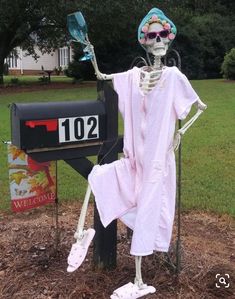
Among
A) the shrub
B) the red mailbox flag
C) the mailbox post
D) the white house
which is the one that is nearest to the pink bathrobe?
the mailbox post

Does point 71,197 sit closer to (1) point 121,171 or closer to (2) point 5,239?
(2) point 5,239

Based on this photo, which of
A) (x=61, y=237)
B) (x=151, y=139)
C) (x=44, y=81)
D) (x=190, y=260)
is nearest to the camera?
(x=151, y=139)

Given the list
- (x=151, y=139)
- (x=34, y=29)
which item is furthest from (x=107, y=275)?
(x=34, y=29)

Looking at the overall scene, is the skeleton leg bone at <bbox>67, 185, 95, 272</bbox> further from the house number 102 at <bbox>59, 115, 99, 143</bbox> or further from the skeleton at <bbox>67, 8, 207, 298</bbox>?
the house number 102 at <bbox>59, 115, 99, 143</bbox>

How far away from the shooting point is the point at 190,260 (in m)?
3.79

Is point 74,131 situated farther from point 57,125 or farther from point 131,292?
point 131,292

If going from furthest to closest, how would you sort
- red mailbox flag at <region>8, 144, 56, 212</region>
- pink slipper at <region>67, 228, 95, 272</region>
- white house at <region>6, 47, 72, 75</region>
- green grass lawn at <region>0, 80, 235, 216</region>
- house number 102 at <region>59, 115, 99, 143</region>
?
white house at <region>6, 47, 72, 75</region>
green grass lawn at <region>0, 80, 235, 216</region>
red mailbox flag at <region>8, 144, 56, 212</region>
house number 102 at <region>59, 115, 99, 143</region>
pink slipper at <region>67, 228, 95, 272</region>

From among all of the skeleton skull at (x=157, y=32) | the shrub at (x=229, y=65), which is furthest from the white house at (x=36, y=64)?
the skeleton skull at (x=157, y=32)

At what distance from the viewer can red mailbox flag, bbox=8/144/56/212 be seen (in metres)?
3.55

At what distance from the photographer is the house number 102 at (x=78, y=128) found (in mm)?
3027

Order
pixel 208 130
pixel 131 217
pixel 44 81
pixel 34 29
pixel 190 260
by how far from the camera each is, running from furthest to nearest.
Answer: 1. pixel 44 81
2. pixel 34 29
3. pixel 208 130
4. pixel 190 260
5. pixel 131 217

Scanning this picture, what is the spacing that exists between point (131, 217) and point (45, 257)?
897 mm

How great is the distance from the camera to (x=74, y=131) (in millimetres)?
3068

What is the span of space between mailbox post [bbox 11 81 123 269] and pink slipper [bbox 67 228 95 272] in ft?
1.19
